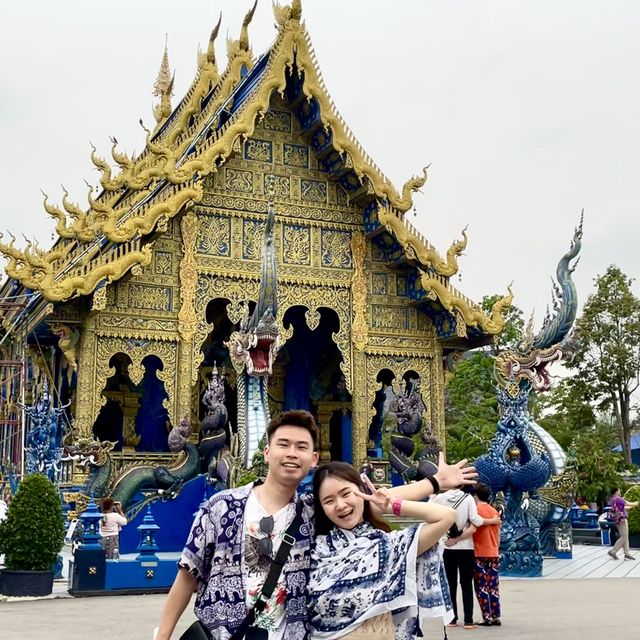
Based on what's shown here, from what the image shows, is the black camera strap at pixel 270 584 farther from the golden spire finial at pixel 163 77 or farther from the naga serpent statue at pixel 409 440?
the golden spire finial at pixel 163 77

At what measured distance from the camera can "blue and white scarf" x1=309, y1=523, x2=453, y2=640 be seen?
9.50ft

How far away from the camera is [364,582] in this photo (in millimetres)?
2902

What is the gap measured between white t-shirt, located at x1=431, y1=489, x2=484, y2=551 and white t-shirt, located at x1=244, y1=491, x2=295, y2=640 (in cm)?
380

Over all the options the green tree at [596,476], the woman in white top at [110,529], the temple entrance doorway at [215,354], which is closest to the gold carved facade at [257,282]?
the temple entrance doorway at [215,354]

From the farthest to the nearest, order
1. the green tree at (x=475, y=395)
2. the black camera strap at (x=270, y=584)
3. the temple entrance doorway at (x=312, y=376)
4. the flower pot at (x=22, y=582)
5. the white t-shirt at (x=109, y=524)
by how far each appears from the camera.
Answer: the green tree at (x=475, y=395), the temple entrance doorway at (x=312, y=376), the white t-shirt at (x=109, y=524), the flower pot at (x=22, y=582), the black camera strap at (x=270, y=584)

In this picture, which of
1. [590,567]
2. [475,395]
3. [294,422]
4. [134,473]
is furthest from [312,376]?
[294,422]

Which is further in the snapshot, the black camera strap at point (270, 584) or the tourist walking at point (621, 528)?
the tourist walking at point (621, 528)

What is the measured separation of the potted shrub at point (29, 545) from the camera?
30.7ft

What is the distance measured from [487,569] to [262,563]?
16.7 feet

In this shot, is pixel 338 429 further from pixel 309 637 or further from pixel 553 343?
pixel 309 637

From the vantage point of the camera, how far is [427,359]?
1628 cm

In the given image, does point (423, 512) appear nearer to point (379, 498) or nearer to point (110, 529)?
point (379, 498)

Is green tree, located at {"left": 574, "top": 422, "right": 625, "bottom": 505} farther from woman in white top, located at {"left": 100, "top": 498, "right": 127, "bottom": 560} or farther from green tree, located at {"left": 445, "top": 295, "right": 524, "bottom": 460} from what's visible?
woman in white top, located at {"left": 100, "top": 498, "right": 127, "bottom": 560}

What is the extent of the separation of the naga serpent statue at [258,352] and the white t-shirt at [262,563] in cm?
1007
